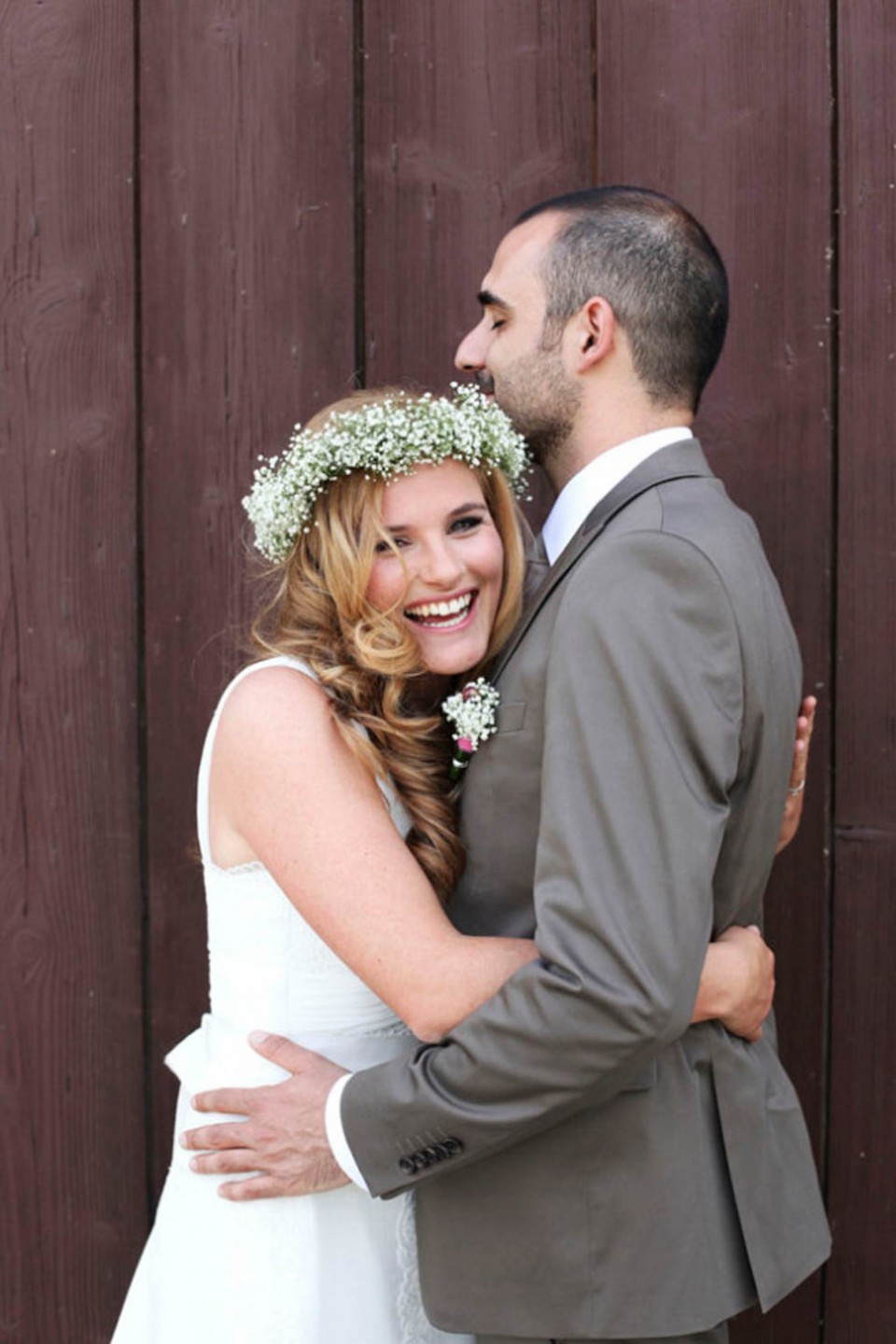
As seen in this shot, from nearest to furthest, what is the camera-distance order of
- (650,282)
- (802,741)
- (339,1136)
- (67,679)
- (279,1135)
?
1. (339,1136)
2. (279,1135)
3. (650,282)
4. (802,741)
5. (67,679)

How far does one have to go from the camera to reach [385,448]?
85.8 inches

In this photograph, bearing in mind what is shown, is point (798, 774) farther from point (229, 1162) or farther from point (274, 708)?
point (229, 1162)

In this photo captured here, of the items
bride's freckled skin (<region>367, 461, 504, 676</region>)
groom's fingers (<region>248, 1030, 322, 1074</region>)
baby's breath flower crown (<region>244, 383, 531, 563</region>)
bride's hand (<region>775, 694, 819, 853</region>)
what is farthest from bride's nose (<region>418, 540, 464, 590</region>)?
groom's fingers (<region>248, 1030, 322, 1074</region>)

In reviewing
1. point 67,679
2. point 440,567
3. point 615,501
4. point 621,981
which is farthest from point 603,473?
point 67,679

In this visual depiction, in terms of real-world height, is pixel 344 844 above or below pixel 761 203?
below

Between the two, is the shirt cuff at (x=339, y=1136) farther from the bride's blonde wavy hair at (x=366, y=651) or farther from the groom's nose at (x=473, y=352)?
the groom's nose at (x=473, y=352)

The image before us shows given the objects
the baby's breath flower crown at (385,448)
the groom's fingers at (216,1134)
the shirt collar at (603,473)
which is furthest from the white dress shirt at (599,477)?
the groom's fingers at (216,1134)

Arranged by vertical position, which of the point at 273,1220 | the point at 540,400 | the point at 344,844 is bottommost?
the point at 273,1220

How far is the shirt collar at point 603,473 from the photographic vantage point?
2217 millimetres

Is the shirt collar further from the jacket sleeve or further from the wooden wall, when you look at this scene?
the wooden wall

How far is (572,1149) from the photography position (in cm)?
196

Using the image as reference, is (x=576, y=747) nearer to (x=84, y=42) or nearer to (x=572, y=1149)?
(x=572, y=1149)

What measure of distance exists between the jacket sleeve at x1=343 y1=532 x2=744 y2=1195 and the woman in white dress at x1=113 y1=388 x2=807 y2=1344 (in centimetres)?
13

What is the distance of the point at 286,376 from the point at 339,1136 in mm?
1408
